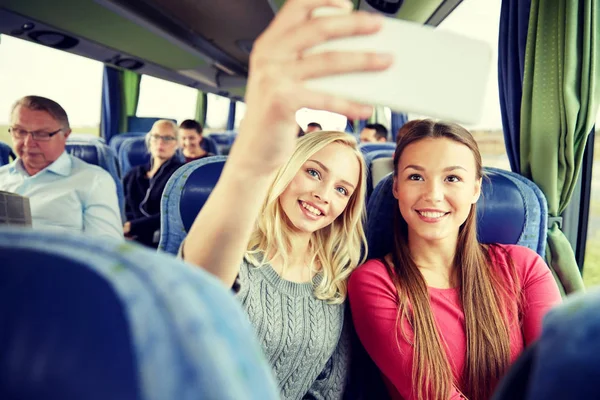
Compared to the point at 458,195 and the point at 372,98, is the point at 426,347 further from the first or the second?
the point at 372,98

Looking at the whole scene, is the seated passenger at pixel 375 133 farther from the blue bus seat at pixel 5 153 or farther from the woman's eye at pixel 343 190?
the woman's eye at pixel 343 190

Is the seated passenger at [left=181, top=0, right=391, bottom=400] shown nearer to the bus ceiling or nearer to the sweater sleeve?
the sweater sleeve

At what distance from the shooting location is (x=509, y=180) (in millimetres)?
1878

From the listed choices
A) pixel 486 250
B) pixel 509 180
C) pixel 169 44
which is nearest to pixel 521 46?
pixel 509 180

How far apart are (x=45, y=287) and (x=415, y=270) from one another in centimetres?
129

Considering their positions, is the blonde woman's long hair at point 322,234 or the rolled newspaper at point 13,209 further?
the blonde woman's long hair at point 322,234

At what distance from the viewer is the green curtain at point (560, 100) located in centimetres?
217

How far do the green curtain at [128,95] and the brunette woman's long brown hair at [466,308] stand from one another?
7387mm

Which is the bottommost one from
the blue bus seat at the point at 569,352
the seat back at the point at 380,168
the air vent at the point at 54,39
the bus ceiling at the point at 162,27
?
the seat back at the point at 380,168

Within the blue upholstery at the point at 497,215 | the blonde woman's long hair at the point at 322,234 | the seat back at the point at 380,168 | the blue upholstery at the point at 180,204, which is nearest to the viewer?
A: the blonde woman's long hair at the point at 322,234

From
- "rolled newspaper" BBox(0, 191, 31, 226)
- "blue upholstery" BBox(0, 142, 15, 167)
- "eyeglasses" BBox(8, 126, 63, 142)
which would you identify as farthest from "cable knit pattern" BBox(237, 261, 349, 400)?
"blue upholstery" BBox(0, 142, 15, 167)

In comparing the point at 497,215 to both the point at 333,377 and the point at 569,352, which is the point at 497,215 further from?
the point at 569,352

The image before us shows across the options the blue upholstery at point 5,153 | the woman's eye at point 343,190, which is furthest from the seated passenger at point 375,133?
the woman's eye at point 343,190

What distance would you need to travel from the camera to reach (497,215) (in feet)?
5.90
